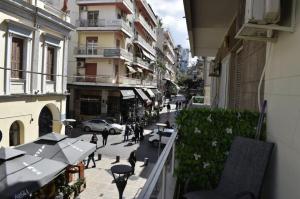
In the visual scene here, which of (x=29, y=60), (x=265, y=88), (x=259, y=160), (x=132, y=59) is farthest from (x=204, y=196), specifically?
(x=132, y=59)

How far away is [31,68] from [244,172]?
16879 millimetres

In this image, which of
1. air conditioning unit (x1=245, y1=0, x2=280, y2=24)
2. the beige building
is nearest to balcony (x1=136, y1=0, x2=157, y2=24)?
the beige building

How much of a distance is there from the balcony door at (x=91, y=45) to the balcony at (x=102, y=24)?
1.25 metres

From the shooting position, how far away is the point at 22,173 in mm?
8875

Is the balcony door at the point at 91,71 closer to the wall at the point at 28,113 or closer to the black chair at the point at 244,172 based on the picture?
the wall at the point at 28,113

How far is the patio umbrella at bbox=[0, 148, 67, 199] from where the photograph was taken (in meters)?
8.00

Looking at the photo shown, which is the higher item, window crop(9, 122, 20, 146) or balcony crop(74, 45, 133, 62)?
balcony crop(74, 45, 133, 62)

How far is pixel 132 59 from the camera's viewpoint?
40.8 meters

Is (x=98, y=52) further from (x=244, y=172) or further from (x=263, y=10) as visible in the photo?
(x=263, y=10)

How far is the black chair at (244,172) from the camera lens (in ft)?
10.7

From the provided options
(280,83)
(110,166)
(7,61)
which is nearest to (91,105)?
(110,166)

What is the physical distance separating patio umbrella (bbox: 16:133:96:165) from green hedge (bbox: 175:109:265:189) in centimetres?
765

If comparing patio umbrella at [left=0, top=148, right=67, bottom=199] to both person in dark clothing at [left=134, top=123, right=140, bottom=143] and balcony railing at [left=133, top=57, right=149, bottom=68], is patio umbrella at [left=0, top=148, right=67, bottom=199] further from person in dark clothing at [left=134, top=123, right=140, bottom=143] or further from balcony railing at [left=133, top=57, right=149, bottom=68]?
balcony railing at [left=133, top=57, right=149, bottom=68]

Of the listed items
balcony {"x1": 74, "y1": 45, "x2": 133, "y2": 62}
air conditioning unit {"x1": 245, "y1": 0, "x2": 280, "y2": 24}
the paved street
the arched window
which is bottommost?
the paved street
